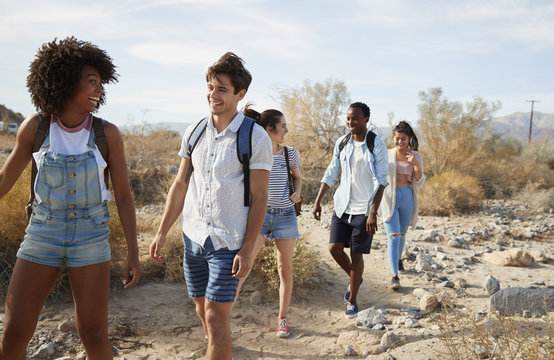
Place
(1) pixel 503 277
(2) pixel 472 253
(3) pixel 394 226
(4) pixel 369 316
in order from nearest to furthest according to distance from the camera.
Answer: (4) pixel 369 316 → (3) pixel 394 226 → (1) pixel 503 277 → (2) pixel 472 253

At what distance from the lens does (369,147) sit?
14.8ft

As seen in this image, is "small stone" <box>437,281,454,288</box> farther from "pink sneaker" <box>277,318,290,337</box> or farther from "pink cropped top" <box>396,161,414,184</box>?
"pink sneaker" <box>277,318,290,337</box>

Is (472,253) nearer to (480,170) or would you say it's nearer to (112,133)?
(112,133)

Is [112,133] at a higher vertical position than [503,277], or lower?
higher

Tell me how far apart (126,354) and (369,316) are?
2.30 m

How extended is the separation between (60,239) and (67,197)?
0.71ft

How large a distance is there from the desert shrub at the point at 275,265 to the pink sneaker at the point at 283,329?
37.0 inches

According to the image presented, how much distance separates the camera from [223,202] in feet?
8.21

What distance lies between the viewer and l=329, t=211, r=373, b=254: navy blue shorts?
4.48 metres

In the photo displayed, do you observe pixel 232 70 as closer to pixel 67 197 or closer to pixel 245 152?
pixel 245 152

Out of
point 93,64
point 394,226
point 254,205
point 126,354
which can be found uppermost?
point 93,64

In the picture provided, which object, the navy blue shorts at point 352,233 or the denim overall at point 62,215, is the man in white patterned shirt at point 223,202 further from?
the navy blue shorts at point 352,233

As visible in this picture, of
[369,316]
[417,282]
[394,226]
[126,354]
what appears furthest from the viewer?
[417,282]

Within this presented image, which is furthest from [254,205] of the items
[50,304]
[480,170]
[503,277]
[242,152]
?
[480,170]
